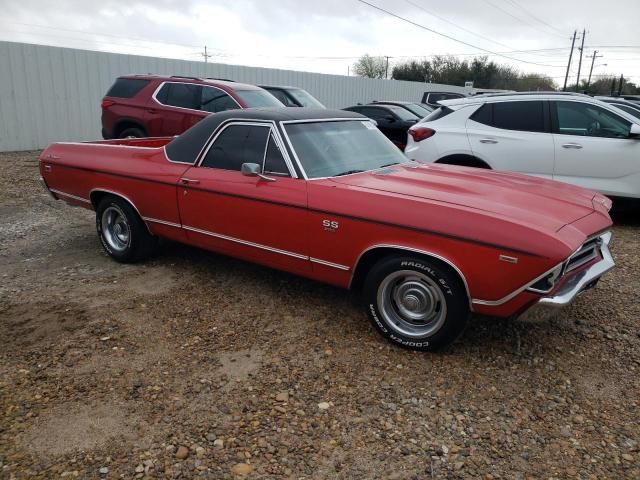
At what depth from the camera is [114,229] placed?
5.29m

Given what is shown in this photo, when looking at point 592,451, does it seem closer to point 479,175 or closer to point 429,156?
point 479,175

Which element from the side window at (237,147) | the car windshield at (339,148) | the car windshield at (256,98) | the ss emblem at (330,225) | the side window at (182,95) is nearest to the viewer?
the ss emblem at (330,225)

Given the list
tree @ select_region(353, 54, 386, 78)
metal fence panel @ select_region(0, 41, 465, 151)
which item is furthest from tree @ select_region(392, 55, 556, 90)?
metal fence panel @ select_region(0, 41, 465, 151)

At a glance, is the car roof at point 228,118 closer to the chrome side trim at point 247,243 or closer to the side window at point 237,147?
the side window at point 237,147

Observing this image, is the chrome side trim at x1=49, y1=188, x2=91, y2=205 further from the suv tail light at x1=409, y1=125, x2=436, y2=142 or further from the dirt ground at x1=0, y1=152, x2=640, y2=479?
the suv tail light at x1=409, y1=125, x2=436, y2=142

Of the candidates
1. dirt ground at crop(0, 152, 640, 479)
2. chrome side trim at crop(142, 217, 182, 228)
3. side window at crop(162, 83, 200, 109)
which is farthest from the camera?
side window at crop(162, 83, 200, 109)

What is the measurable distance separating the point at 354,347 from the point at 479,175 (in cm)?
186

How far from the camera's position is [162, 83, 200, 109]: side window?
887 centimetres

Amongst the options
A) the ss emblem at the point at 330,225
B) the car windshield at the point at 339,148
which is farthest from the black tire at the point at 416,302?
the car windshield at the point at 339,148

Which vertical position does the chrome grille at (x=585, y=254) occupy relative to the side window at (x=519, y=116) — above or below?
below

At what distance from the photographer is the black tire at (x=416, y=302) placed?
3.21 m

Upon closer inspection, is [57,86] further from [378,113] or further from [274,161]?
[274,161]

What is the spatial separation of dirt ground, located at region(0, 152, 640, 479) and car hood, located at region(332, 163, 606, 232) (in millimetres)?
984

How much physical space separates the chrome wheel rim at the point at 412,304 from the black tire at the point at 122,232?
8.77 feet
